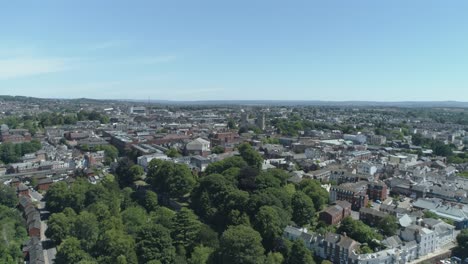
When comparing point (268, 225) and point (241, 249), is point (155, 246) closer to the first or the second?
point (241, 249)

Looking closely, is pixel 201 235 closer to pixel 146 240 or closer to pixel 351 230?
pixel 146 240

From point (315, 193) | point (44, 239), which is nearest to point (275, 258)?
point (315, 193)

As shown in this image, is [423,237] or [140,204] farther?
[140,204]

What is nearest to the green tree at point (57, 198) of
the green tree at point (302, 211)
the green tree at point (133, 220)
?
the green tree at point (133, 220)

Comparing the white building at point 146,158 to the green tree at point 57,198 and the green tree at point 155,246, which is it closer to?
the green tree at point 57,198

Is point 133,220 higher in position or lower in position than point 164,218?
lower

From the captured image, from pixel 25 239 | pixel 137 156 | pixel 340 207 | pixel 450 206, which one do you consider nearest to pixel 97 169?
pixel 137 156

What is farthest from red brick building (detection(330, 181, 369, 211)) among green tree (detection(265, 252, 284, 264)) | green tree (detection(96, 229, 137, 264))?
green tree (detection(96, 229, 137, 264))
